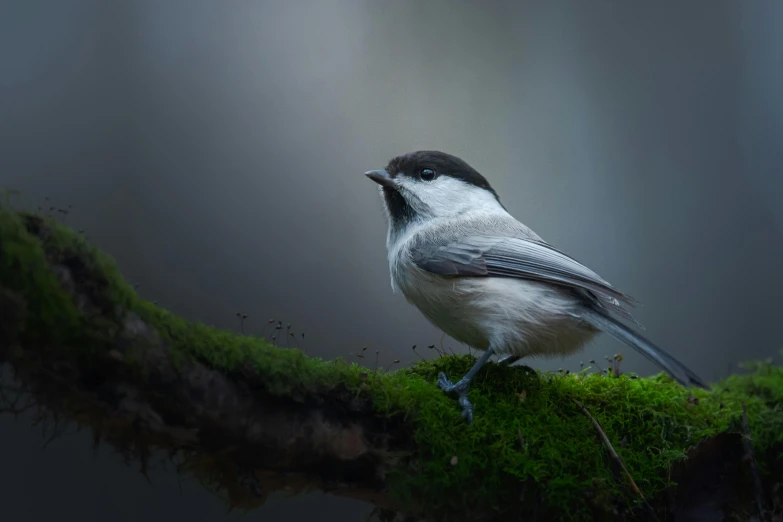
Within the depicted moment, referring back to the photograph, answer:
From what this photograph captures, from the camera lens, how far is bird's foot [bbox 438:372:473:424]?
1.48 m

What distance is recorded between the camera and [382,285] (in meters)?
3.13

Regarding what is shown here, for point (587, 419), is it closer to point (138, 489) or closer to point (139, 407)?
point (139, 407)

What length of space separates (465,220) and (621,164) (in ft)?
6.02

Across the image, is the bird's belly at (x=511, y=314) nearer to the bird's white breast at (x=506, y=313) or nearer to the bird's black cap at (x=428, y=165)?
the bird's white breast at (x=506, y=313)

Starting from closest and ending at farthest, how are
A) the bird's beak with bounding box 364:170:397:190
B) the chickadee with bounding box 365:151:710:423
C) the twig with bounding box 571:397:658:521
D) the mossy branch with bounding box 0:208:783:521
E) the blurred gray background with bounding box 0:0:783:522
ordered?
1. the mossy branch with bounding box 0:208:783:521
2. the twig with bounding box 571:397:658:521
3. the chickadee with bounding box 365:151:710:423
4. the bird's beak with bounding box 364:170:397:190
5. the blurred gray background with bounding box 0:0:783:522

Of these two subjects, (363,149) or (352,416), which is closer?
(352,416)

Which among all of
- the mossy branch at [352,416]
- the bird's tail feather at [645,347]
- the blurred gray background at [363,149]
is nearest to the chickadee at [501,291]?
A: the bird's tail feather at [645,347]

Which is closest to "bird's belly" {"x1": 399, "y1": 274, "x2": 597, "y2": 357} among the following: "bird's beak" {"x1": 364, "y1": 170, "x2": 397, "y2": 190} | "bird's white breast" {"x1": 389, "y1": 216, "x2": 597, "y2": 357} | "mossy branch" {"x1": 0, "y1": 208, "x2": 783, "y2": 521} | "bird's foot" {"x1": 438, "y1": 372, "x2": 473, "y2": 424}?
"bird's white breast" {"x1": 389, "y1": 216, "x2": 597, "y2": 357}

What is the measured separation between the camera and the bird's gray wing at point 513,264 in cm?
177

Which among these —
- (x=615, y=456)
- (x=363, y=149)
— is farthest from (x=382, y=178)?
(x=615, y=456)

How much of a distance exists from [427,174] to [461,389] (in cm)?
96

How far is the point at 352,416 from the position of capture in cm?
132

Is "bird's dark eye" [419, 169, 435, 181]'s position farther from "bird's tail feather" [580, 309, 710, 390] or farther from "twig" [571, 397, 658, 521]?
"twig" [571, 397, 658, 521]

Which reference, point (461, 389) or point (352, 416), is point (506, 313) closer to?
point (461, 389)
